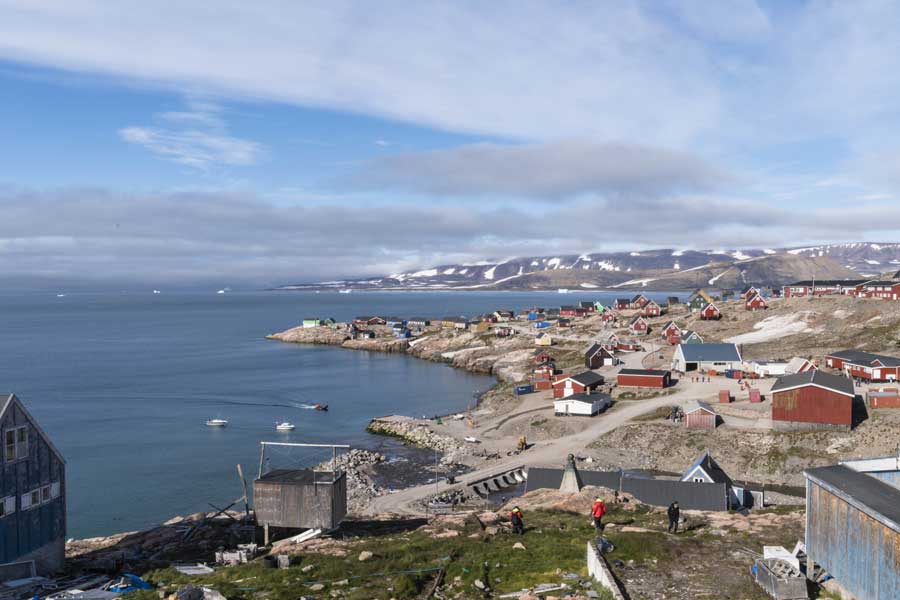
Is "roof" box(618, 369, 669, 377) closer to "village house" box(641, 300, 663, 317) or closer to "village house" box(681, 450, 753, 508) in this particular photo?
"village house" box(681, 450, 753, 508)

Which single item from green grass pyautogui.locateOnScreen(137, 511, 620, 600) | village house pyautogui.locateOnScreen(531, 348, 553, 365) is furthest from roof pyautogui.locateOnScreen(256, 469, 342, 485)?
village house pyautogui.locateOnScreen(531, 348, 553, 365)

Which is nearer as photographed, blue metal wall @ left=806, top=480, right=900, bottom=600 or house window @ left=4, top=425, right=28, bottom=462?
blue metal wall @ left=806, top=480, right=900, bottom=600

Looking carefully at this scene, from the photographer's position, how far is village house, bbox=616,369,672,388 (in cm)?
6359

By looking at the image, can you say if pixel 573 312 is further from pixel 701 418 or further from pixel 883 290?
pixel 701 418

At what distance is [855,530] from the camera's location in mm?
14938

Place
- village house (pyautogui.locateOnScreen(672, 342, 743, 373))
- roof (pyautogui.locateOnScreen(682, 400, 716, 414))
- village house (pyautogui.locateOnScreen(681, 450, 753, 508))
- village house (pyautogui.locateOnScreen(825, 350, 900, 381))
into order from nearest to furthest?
1. village house (pyautogui.locateOnScreen(681, 450, 753, 508))
2. roof (pyautogui.locateOnScreen(682, 400, 716, 414))
3. village house (pyautogui.locateOnScreen(825, 350, 900, 381))
4. village house (pyautogui.locateOnScreen(672, 342, 743, 373))

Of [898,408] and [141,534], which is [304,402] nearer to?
[141,534]

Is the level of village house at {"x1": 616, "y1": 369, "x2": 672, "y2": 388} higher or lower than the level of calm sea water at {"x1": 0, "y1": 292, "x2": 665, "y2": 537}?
higher

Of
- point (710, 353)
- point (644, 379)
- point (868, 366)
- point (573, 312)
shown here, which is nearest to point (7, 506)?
point (644, 379)

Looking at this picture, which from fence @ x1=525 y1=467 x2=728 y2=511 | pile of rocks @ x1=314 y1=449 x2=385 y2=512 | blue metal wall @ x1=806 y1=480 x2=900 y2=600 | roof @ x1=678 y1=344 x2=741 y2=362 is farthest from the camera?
roof @ x1=678 y1=344 x2=741 y2=362

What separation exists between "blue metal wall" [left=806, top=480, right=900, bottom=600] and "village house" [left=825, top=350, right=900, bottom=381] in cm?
4896

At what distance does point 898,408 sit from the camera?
159ft

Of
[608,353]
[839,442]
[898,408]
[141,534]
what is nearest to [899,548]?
[141,534]

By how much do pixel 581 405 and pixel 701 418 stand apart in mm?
10833
